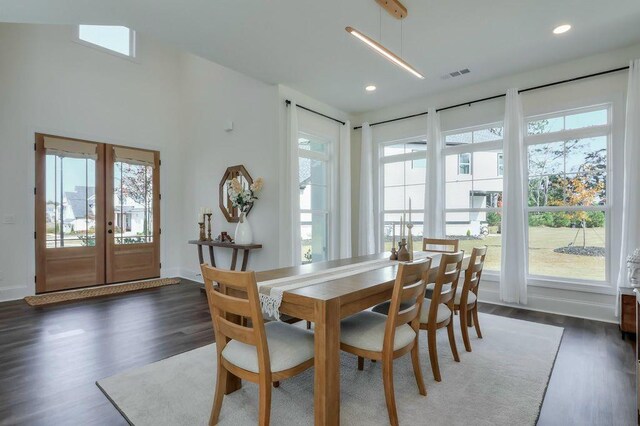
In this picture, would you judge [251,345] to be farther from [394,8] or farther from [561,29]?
[561,29]

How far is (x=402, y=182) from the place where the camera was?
538 cm

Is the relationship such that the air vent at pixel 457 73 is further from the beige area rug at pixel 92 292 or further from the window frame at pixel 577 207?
the beige area rug at pixel 92 292

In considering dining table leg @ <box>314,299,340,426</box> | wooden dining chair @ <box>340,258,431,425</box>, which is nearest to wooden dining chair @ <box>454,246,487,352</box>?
wooden dining chair @ <box>340,258,431,425</box>

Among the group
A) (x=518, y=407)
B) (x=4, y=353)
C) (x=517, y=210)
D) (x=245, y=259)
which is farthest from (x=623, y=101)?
(x=4, y=353)

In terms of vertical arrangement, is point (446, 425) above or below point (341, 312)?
below

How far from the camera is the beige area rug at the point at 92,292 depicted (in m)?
4.38

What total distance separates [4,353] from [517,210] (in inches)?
215

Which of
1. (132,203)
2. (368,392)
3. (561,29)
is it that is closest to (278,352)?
(368,392)

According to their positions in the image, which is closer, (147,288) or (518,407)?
(518,407)

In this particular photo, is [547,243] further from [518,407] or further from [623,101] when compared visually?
[518,407]

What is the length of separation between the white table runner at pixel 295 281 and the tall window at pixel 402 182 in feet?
8.50

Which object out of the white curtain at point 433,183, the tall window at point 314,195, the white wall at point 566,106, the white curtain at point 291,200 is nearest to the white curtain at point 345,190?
the tall window at point 314,195

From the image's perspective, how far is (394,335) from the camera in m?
1.80

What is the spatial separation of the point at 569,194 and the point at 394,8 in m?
3.11
